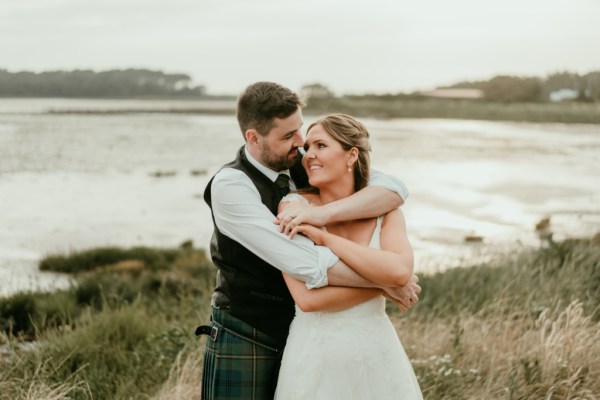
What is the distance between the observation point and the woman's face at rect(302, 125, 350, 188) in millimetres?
3053

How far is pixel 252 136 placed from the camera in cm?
308

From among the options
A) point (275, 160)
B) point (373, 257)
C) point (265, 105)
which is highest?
point (265, 105)

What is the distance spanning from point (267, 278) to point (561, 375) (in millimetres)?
2720

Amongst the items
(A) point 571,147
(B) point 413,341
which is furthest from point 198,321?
(A) point 571,147

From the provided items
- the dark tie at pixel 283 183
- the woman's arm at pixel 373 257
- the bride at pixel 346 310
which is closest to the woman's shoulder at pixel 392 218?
the bride at pixel 346 310

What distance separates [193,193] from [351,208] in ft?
90.6

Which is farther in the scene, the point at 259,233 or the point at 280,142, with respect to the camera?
the point at 280,142

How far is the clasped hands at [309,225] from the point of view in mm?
2875

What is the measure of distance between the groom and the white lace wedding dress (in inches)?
5.8

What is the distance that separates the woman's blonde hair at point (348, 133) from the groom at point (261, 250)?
110mm

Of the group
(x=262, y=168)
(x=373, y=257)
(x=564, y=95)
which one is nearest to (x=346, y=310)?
(x=373, y=257)

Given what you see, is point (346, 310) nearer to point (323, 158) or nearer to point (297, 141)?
point (323, 158)

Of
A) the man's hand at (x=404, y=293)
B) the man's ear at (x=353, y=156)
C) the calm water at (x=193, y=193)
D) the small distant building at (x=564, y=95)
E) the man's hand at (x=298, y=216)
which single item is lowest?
the calm water at (x=193, y=193)

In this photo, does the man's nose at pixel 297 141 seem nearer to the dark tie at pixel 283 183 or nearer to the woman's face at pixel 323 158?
the woman's face at pixel 323 158
